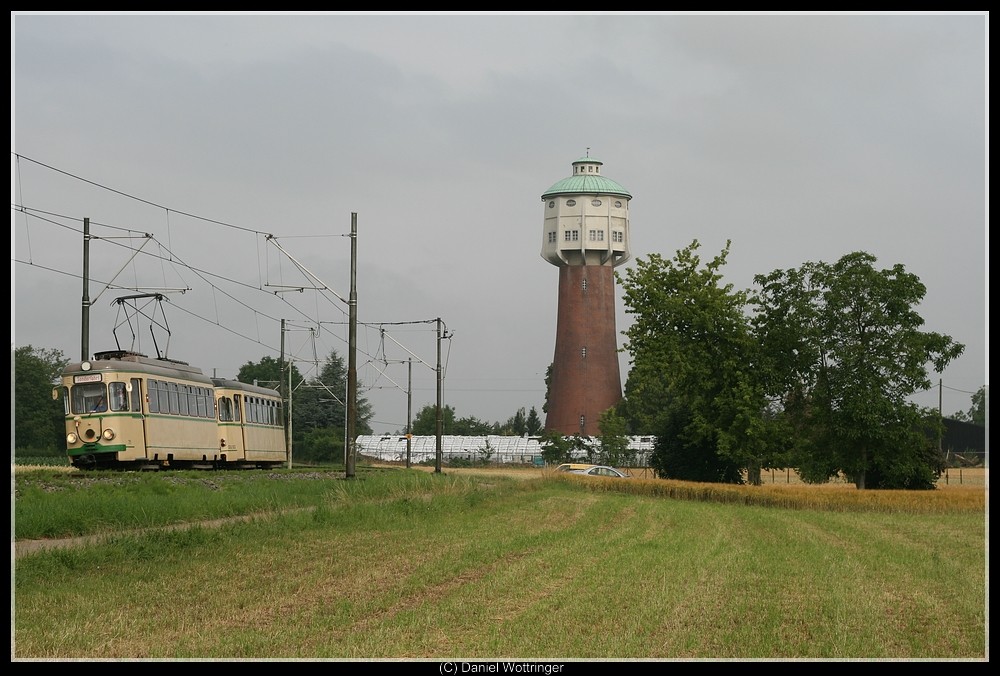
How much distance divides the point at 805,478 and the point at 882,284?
326 inches

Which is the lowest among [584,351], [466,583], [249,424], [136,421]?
[466,583]

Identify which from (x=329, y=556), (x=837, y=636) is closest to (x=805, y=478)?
(x=329, y=556)

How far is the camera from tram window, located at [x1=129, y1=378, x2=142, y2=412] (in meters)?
37.9

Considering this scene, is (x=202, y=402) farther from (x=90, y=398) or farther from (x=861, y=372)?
(x=861, y=372)

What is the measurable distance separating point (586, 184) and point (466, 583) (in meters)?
87.4

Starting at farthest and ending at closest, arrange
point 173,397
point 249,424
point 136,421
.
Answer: point 249,424 → point 173,397 → point 136,421

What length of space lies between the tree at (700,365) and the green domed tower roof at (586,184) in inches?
1749

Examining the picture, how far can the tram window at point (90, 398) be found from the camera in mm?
37500

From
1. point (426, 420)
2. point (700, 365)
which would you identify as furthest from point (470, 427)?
point (700, 365)

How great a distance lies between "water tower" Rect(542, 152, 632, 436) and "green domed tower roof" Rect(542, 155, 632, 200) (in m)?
0.08

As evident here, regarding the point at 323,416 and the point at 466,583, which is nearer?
the point at 466,583

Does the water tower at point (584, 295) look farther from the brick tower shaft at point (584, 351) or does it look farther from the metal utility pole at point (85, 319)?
the metal utility pole at point (85, 319)

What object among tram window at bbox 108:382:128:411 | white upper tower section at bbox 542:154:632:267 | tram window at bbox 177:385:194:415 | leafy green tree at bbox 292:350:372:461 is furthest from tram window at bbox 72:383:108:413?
white upper tower section at bbox 542:154:632:267

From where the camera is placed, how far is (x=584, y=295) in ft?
317
